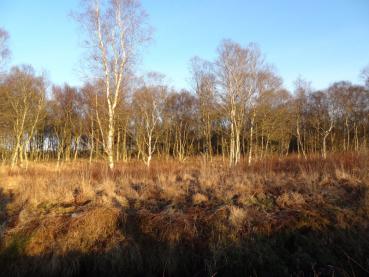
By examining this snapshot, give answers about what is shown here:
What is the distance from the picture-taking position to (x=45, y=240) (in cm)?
546

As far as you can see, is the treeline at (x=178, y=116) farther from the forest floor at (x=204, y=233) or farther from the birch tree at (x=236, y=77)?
the forest floor at (x=204, y=233)

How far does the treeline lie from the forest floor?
1067cm

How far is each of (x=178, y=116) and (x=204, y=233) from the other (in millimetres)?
30787

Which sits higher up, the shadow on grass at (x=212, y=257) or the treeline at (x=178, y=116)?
the treeline at (x=178, y=116)

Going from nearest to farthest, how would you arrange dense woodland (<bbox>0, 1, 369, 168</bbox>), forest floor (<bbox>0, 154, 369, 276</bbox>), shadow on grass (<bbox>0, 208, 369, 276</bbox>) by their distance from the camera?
shadow on grass (<bbox>0, 208, 369, 276</bbox>) < forest floor (<bbox>0, 154, 369, 276</bbox>) < dense woodland (<bbox>0, 1, 369, 168</bbox>)

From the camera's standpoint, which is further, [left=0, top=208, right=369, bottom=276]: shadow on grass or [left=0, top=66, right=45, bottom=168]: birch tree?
[left=0, top=66, right=45, bottom=168]: birch tree

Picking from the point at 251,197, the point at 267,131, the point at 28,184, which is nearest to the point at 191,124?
the point at 267,131

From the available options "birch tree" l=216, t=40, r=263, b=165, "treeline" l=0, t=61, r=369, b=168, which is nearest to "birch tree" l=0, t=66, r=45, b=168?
"treeline" l=0, t=61, r=369, b=168

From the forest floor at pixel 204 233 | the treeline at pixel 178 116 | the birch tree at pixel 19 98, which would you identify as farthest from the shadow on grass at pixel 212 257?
the birch tree at pixel 19 98

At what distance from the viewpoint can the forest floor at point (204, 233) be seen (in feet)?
15.2

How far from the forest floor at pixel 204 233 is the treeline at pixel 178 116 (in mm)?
10675

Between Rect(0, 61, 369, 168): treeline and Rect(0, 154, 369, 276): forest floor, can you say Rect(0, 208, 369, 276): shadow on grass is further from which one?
Rect(0, 61, 369, 168): treeline

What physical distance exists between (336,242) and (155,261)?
3315 millimetres

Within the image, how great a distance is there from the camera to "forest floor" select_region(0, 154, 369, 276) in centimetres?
463
